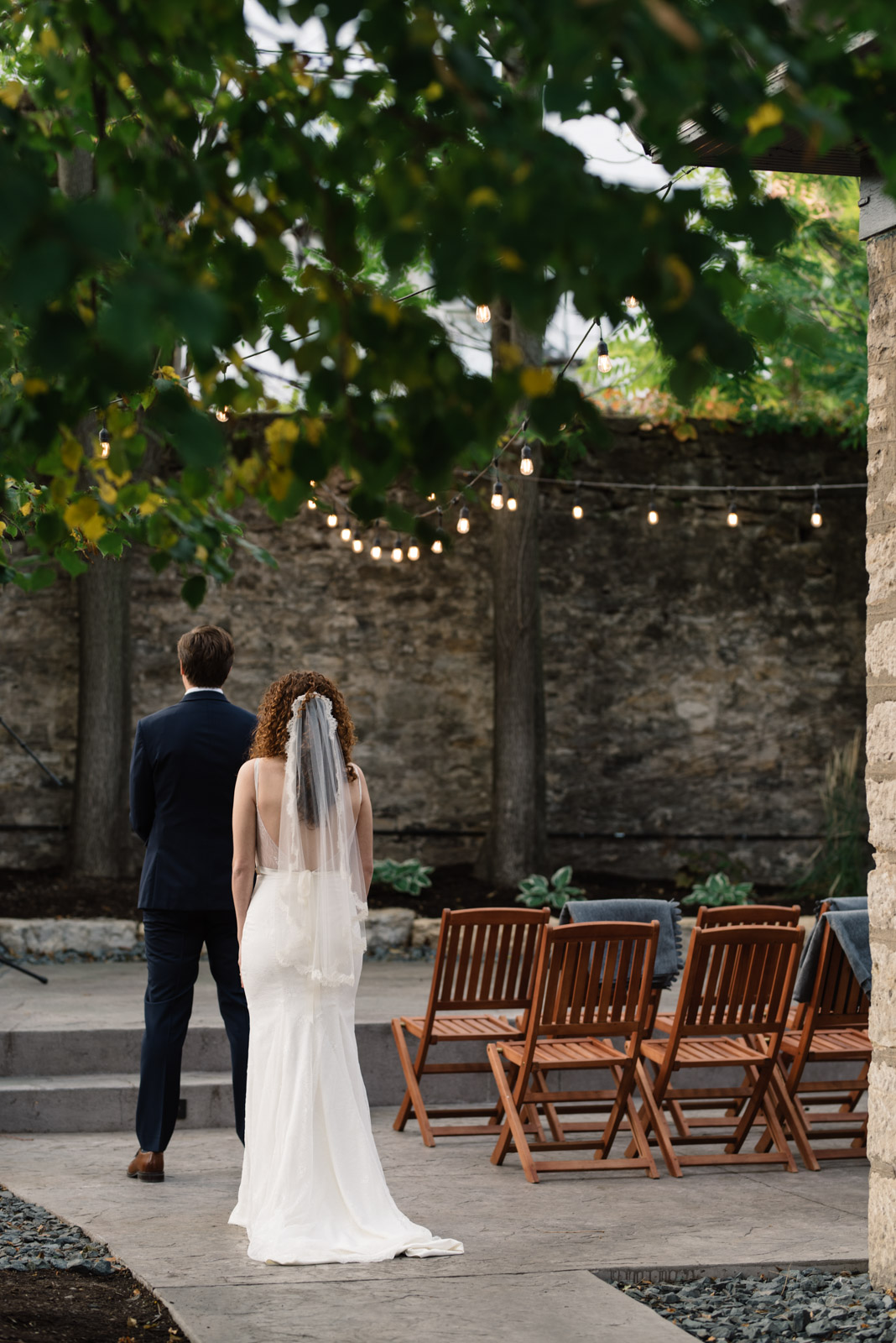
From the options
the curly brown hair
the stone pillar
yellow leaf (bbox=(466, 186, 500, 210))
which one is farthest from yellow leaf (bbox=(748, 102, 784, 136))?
the curly brown hair

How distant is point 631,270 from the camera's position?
168 cm

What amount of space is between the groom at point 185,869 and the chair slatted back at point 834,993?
2.17 meters

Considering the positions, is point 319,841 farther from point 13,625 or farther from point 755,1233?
point 13,625

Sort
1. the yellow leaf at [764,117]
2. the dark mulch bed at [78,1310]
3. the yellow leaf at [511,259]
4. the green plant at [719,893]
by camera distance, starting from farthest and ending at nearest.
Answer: the green plant at [719,893] < the dark mulch bed at [78,1310] < the yellow leaf at [764,117] < the yellow leaf at [511,259]

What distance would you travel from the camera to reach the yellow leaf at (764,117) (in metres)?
1.85

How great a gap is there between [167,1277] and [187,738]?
1.96 m

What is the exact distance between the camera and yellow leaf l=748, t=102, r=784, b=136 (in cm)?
185

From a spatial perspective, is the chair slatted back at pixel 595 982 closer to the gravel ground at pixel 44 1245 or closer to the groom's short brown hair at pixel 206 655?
the groom's short brown hair at pixel 206 655

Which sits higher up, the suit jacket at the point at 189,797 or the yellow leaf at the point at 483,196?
the yellow leaf at the point at 483,196

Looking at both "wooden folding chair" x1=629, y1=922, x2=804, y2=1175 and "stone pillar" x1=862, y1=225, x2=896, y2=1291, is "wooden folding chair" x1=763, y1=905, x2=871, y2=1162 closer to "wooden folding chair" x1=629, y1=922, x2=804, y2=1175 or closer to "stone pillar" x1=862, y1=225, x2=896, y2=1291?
"wooden folding chair" x1=629, y1=922, x2=804, y2=1175

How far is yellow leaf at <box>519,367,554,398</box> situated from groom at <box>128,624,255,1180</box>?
3358 millimetres

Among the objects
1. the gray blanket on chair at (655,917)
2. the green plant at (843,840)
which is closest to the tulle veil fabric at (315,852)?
the gray blanket on chair at (655,917)

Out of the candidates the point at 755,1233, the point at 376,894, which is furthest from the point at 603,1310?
the point at 376,894

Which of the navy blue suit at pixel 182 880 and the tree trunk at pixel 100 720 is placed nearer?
the navy blue suit at pixel 182 880
